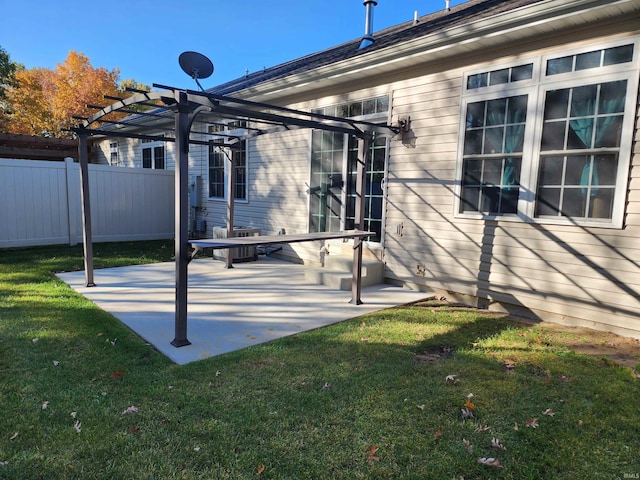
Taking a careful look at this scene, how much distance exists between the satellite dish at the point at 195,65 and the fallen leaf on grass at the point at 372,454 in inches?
166

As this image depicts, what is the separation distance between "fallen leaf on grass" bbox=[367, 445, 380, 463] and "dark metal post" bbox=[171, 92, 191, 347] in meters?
2.04

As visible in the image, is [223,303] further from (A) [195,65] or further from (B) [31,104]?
(B) [31,104]

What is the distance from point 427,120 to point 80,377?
4.89 m

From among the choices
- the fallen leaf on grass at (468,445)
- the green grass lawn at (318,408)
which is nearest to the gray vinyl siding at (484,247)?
the green grass lawn at (318,408)

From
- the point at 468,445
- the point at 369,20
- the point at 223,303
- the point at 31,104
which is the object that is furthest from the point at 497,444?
the point at 31,104

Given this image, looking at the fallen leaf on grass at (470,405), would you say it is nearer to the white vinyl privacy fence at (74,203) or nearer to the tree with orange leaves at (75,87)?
the white vinyl privacy fence at (74,203)

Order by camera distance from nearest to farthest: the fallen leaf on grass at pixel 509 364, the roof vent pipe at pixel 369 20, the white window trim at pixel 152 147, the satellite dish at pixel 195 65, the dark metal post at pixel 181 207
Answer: the fallen leaf on grass at pixel 509 364 < the dark metal post at pixel 181 207 < the satellite dish at pixel 195 65 < the roof vent pipe at pixel 369 20 < the white window trim at pixel 152 147

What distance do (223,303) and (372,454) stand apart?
10.4 feet

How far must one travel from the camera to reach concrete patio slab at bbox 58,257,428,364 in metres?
3.76

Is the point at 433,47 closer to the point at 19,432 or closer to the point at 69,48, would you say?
the point at 19,432

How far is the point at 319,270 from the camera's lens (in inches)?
246

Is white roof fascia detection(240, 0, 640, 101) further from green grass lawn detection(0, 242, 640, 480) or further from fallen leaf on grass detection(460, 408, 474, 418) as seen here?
fallen leaf on grass detection(460, 408, 474, 418)

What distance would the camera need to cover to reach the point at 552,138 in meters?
4.31

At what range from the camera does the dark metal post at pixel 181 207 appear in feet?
11.0
